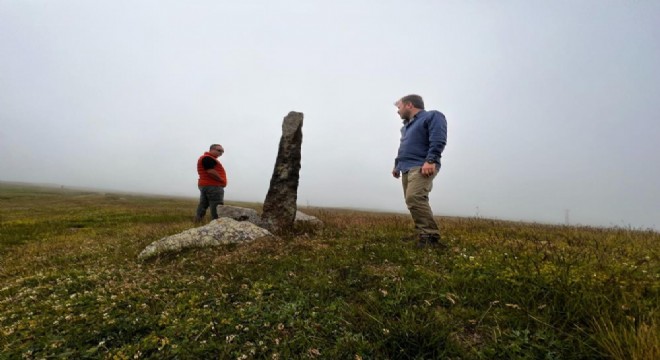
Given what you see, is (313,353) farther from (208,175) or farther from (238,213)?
(208,175)

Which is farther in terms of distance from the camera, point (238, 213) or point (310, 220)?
point (238, 213)

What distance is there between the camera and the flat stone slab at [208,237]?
27.3 ft

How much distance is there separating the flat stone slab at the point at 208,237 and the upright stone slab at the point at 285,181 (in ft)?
5.77

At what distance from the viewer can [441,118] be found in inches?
298

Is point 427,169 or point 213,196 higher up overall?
point 427,169

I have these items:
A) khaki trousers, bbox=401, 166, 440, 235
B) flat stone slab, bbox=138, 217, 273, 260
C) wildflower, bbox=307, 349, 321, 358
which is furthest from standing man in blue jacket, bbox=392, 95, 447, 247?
flat stone slab, bbox=138, 217, 273, 260

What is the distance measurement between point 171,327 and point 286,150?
877 centimetres

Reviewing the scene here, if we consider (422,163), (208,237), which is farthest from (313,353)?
(208,237)

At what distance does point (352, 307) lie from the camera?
4.38 metres

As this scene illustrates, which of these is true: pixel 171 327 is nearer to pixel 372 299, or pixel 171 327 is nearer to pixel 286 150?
pixel 372 299

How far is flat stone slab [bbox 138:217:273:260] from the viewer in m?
8.34

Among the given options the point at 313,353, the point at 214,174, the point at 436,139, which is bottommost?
the point at 313,353

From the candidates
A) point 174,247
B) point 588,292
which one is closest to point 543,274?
point 588,292

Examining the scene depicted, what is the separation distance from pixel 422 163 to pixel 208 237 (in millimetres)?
6340
